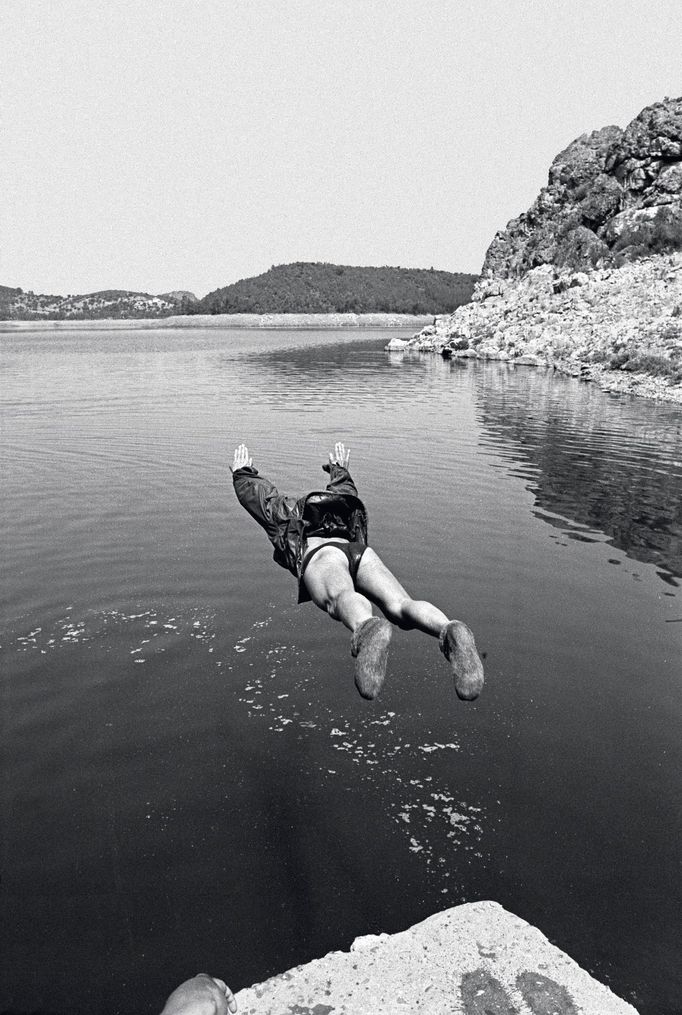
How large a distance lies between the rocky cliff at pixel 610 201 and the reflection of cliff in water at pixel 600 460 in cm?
3836

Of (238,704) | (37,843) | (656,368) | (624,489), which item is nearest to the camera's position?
(37,843)

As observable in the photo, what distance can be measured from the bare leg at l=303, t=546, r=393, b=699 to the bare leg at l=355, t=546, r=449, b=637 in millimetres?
155

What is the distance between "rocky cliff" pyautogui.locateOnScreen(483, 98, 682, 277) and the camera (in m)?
66.9

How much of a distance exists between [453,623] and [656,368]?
38394mm

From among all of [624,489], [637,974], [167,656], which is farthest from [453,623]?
[624,489]

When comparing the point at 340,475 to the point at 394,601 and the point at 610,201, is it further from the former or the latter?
the point at 610,201

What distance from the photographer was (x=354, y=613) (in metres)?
6.18

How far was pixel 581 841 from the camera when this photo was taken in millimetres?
5645

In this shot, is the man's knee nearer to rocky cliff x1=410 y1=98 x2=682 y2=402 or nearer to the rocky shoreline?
the rocky shoreline

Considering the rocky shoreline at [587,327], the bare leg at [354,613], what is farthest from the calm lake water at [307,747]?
the rocky shoreline at [587,327]

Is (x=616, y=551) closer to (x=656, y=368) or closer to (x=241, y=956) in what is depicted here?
(x=241, y=956)

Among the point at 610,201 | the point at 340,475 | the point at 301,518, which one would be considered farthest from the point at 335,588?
the point at 610,201

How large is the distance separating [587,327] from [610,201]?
29930mm

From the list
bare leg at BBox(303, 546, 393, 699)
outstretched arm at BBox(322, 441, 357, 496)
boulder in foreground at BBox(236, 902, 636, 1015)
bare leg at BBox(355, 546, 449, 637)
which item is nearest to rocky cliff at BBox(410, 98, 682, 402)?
outstretched arm at BBox(322, 441, 357, 496)
